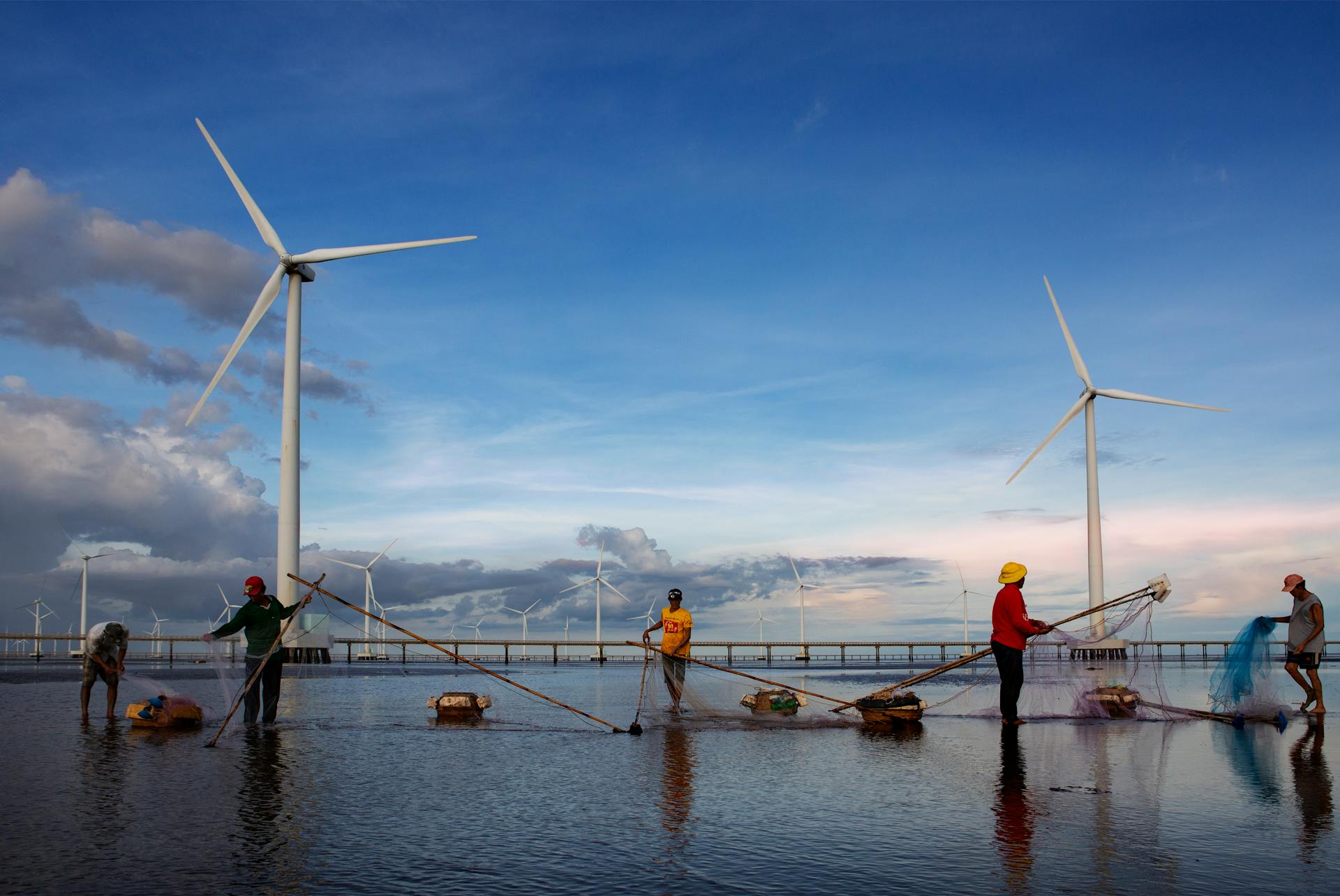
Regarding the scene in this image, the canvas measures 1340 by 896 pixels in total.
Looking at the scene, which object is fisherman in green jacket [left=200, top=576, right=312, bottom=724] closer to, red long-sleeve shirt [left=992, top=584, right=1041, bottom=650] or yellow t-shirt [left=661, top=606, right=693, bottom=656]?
yellow t-shirt [left=661, top=606, right=693, bottom=656]

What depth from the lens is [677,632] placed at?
62.4 ft

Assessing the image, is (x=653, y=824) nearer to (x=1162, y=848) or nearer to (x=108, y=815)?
(x=1162, y=848)

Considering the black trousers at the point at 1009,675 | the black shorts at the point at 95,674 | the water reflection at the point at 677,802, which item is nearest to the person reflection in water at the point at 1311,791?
the black trousers at the point at 1009,675

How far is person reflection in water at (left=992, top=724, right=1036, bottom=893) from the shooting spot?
6.60 m

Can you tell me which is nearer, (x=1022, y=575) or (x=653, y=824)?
(x=653, y=824)

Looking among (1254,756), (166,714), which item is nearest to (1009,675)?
→ (1254,756)

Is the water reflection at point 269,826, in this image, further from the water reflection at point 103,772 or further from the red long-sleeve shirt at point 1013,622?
the red long-sleeve shirt at point 1013,622

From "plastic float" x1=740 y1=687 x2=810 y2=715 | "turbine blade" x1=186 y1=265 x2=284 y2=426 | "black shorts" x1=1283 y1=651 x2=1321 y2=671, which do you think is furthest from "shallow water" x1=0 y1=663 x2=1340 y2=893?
"turbine blade" x1=186 y1=265 x2=284 y2=426

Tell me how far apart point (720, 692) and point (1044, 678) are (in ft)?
19.6

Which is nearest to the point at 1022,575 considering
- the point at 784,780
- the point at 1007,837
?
the point at 784,780

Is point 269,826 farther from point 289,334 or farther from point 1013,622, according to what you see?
point 289,334

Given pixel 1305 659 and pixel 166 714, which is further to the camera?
pixel 1305 659

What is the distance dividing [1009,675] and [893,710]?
6.44ft

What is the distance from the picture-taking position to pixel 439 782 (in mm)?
10578
